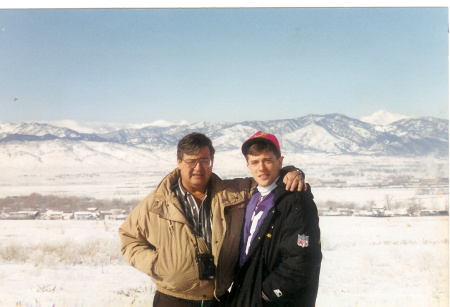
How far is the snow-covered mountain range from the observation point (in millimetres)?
4059

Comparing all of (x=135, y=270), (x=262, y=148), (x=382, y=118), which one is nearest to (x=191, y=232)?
(x=262, y=148)

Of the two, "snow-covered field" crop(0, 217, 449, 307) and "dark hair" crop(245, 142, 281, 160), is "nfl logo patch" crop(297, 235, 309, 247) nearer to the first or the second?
"dark hair" crop(245, 142, 281, 160)

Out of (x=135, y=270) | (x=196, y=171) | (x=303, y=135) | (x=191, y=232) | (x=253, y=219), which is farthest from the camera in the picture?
(x=303, y=135)

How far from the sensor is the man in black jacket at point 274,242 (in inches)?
102

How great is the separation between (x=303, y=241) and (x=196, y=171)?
941 millimetres

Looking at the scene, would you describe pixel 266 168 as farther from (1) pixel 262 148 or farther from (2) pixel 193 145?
(2) pixel 193 145

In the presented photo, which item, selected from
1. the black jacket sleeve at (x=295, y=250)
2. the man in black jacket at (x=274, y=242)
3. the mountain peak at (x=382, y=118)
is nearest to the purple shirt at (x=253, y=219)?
the man in black jacket at (x=274, y=242)

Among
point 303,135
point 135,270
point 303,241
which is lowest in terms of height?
point 135,270

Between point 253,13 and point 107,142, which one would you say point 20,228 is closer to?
point 107,142

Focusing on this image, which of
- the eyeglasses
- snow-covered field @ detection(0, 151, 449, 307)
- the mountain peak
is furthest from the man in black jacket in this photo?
the mountain peak

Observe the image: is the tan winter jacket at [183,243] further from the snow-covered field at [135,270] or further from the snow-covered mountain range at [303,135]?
the snow-covered mountain range at [303,135]

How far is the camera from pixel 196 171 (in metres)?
3.09

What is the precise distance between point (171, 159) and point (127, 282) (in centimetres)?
118

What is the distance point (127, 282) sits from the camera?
3871 millimetres
